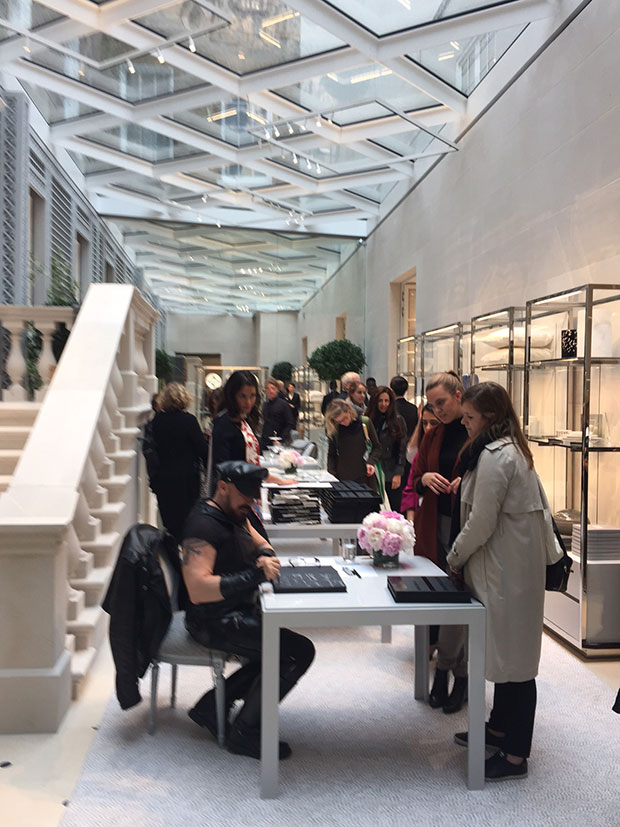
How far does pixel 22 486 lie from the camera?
3740 millimetres

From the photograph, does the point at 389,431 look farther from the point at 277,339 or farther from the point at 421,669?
the point at 277,339

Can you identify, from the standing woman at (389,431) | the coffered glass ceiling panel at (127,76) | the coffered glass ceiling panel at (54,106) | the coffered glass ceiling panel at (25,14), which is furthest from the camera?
the coffered glass ceiling panel at (54,106)

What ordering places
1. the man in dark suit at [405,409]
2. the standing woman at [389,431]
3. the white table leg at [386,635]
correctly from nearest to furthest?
1. the white table leg at [386,635]
2. the standing woman at [389,431]
3. the man in dark suit at [405,409]

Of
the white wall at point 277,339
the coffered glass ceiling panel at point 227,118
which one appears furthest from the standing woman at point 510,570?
the white wall at point 277,339

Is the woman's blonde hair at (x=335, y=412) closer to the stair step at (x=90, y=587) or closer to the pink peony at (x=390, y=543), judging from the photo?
the stair step at (x=90, y=587)

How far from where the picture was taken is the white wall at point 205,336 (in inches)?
688

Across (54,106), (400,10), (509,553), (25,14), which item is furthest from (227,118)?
(509,553)

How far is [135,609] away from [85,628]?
895 mm

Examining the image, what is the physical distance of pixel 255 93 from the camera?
30.8 ft

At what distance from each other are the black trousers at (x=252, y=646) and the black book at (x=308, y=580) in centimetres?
21

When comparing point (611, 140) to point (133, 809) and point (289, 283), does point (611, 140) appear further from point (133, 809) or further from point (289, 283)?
point (289, 283)

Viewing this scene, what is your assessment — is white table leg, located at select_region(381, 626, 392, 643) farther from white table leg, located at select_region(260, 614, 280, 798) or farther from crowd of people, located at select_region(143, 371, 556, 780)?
white table leg, located at select_region(260, 614, 280, 798)

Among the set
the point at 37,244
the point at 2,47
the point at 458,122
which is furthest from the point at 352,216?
the point at 2,47

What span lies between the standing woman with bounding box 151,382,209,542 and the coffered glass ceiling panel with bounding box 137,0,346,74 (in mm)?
3797
